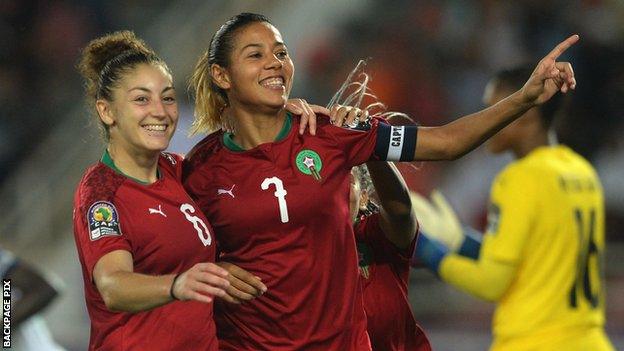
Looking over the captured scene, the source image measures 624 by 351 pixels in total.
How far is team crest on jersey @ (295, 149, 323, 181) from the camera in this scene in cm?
323

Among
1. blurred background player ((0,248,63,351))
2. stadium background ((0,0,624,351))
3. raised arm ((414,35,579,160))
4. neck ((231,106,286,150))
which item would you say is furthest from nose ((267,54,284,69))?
stadium background ((0,0,624,351))

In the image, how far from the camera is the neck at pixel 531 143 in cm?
362

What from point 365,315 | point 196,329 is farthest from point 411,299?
point 196,329

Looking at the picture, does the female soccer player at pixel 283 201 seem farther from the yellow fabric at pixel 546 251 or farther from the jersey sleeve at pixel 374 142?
the yellow fabric at pixel 546 251

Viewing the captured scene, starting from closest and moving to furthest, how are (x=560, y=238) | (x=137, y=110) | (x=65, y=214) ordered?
(x=137, y=110) < (x=560, y=238) < (x=65, y=214)

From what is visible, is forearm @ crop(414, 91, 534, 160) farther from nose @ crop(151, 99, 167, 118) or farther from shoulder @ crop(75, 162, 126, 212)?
shoulder @ crop(75, 162, 126, 212)

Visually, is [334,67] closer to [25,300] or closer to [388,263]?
[25,300]

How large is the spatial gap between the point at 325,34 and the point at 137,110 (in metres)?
4.47

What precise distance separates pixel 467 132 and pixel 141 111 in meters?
0.93

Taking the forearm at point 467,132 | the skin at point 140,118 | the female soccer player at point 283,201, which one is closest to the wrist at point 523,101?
the forearm at point 467,132

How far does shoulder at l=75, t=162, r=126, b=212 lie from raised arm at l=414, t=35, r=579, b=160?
0.87 m

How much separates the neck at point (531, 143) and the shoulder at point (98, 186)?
1.38 meters

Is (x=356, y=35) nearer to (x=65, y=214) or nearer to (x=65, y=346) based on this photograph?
(x=65, y=214)

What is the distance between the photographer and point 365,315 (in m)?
3.46
